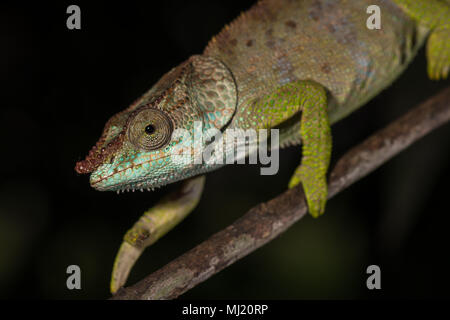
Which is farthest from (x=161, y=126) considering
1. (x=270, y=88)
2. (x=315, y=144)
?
(x=315, y=144)

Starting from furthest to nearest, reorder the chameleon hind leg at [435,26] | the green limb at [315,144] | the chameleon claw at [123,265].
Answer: the chameleon hind leg at [435,26] → the chameleon claw at [123,265] → the green limb at [315,144]

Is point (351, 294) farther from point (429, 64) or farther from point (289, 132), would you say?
point (429, 64)

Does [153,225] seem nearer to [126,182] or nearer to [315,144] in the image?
[126,182]

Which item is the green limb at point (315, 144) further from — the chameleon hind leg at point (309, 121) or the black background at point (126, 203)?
the black background at point (126, 203)

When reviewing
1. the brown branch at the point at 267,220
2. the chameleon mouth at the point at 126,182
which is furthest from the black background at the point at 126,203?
the chameleon mouth at the point at 126,182

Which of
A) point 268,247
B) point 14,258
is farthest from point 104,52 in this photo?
point 268,247

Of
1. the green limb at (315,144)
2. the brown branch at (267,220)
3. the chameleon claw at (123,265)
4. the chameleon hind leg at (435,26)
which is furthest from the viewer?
the chameleon hind leg at (435,26)

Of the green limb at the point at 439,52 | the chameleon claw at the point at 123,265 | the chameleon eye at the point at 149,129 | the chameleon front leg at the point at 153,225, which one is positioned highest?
the green limb at the point at 439,52

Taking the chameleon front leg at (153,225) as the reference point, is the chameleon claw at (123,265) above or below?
below
